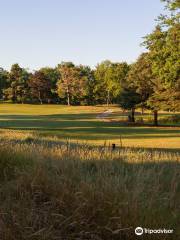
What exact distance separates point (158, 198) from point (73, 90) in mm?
101223

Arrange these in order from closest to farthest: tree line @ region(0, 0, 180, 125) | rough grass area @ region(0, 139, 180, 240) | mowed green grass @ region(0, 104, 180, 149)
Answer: rough grass area @ region(0, 139, 180, 240), mowed green grass @ region(0, 104, 180, 149), tree line @ region(0, 0, 180, 125)

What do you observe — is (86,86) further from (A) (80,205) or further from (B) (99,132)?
(A) (80,205)

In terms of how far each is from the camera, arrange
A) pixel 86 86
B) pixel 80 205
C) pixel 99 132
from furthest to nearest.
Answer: pixel 86 86
pixel 99 132
pixel 80 205

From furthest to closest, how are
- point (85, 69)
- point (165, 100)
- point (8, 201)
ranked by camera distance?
1. point (85, 69)
2. point (165, 100)
3. point (8, 201)

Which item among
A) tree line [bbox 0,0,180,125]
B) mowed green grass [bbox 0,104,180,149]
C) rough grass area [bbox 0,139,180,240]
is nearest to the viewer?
rough grass area [bbox 0,139,180,240]

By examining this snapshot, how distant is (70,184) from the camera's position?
14.3 feet

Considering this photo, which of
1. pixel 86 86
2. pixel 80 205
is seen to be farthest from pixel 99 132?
pixel 86 86

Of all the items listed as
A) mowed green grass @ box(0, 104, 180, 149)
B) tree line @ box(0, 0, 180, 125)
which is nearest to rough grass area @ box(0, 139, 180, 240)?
mowed green grass @ box(0, 104, 180, 149)

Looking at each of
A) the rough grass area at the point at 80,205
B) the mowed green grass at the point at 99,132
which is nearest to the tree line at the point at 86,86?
the mowed green grass at the point at 99,132

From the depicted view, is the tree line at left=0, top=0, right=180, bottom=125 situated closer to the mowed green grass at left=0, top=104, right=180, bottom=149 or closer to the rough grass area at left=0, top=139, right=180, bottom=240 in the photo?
the mowed green grass at left=0, top=104, right=180, bottom=149

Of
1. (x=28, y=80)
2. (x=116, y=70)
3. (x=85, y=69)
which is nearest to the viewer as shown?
(x=116, y=70)

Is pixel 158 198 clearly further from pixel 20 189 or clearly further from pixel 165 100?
pixel 165 100

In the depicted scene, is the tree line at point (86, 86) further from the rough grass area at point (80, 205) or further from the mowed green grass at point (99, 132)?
the rough grass area at point (80, 205)

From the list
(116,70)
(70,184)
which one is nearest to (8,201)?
(70,184)
